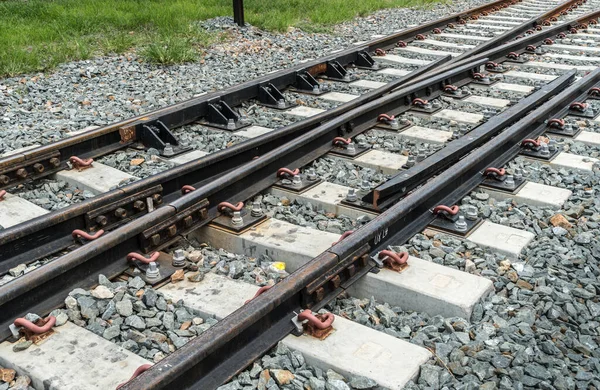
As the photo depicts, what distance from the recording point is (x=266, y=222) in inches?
168

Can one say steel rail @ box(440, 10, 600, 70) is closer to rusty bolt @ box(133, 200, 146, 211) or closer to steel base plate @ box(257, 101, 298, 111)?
steel base plate @ box(257, 101, 298, 111)

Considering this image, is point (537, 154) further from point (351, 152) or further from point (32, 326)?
point (32, 326)

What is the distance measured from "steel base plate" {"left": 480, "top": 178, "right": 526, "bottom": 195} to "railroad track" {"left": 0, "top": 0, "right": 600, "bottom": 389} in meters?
0.02

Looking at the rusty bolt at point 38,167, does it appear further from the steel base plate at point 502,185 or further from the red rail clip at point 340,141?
the steel base plate at point 502,185

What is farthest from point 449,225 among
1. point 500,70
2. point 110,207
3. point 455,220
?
point 500,70

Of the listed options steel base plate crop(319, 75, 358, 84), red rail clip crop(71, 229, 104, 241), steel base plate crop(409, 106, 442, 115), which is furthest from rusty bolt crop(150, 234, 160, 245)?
steel base plate crop(319, 75, 358, 84)

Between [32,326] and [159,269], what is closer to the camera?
[32,326]

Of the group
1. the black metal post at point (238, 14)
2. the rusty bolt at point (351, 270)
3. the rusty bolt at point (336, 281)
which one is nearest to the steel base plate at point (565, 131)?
the rusty bolt at point (351, 270)

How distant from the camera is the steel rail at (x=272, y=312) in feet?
8.61

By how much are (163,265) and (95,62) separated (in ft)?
19.2

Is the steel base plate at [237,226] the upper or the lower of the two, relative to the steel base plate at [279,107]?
upper

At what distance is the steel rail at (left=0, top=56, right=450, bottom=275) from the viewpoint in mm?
3814

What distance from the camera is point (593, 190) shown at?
4684 mm

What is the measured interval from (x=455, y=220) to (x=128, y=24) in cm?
839
